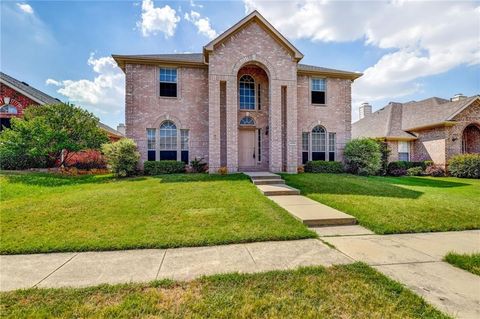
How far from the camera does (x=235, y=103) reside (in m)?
12.2

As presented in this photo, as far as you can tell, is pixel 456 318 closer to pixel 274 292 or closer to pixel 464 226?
pixel 274 292

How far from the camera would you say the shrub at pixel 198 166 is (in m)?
12.8

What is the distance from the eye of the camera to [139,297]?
2.48 m

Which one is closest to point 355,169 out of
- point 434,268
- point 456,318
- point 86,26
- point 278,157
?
point 278,157

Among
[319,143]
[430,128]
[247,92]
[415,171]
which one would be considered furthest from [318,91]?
[430,128]

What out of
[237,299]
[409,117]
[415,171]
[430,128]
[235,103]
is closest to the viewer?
[237,299]

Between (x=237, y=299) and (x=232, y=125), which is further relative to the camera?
(x=232, y=125)

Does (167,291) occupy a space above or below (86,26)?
below

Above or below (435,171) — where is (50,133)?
above

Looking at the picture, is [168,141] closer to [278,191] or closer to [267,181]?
[267,181]

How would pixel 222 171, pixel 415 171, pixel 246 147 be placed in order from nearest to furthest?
pixel 222 171 → pixel 246 147 → pixel 415 171

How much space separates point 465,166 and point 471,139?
16.9 ft

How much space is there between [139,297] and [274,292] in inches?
59.4

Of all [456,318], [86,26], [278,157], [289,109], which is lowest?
[456,318]
